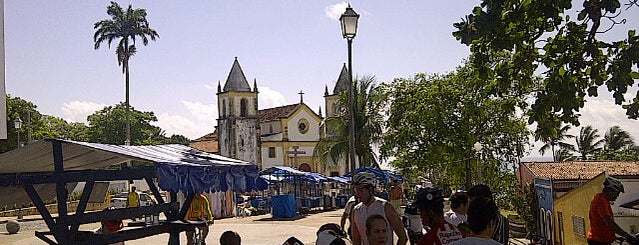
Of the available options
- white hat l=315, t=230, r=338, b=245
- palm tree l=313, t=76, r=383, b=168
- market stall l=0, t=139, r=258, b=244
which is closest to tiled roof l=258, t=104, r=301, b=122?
palm tree l=313, t=76, r=383, b=168

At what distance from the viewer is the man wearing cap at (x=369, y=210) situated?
252 inches

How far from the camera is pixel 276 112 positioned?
257ft

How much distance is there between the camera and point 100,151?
823cm

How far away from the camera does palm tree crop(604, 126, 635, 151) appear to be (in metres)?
64.1

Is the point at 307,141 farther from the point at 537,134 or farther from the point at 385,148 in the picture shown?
the point at 537,134

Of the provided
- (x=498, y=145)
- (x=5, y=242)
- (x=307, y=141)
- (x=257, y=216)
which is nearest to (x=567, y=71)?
(x=5, y=242)

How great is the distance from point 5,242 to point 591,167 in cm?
1739

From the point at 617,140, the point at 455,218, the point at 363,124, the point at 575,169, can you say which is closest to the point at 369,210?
the point at 455,218

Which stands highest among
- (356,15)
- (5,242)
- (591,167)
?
(356,15)

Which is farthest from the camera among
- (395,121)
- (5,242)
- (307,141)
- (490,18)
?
(307,141)

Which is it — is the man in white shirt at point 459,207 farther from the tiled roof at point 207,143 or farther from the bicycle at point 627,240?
the tiled roof at point 207,143

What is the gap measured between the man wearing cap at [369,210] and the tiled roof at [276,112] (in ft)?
224

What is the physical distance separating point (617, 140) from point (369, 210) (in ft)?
208

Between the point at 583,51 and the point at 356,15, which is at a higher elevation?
the point at 356,15
